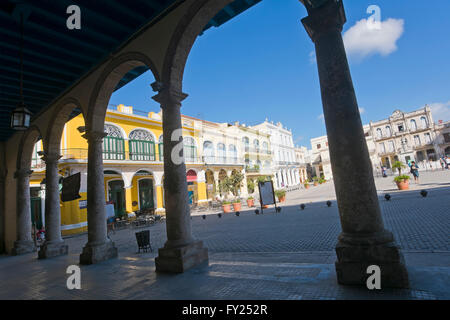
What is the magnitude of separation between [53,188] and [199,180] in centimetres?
1750

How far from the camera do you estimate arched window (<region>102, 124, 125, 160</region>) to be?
17672 millimetres

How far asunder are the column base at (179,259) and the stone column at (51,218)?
199 inches

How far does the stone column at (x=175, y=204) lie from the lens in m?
4.14

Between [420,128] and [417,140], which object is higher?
[420,128]

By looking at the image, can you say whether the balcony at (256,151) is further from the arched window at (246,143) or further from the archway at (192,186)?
the archway at (192,186)

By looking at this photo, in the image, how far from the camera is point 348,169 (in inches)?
111

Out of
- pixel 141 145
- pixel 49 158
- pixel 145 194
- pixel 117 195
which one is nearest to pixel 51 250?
pixel 49 158

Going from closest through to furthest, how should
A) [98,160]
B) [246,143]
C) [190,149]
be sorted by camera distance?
[98,160], [190,149], [246,143]

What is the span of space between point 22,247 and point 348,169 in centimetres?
1124

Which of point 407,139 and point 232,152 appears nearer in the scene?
point 232,152

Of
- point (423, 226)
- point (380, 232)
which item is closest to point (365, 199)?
point (380, 232)

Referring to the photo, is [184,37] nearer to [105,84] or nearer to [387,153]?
[105,84]

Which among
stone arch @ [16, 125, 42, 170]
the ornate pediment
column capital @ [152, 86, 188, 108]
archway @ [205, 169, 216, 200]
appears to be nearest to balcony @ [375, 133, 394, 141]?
the ornate pediment

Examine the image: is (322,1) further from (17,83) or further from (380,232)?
(17,83)
